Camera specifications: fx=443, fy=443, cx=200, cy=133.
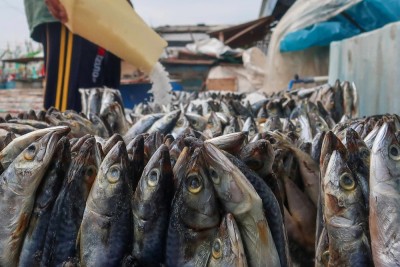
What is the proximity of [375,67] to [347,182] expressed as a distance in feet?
10.6

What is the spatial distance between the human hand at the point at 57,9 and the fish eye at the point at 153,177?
302cm

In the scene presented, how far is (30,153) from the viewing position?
152cm

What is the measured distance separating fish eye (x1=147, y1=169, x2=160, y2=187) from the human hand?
3.02 metres

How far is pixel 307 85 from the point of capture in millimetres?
8578

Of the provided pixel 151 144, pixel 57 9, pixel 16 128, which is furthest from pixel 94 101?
pixel 151 144

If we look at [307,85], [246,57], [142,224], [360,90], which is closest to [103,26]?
[360,90]

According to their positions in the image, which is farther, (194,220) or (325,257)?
(325,257)

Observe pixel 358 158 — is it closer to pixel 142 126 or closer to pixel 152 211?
pixel 152 211

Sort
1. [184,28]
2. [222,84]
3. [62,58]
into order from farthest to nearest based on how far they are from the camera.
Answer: [184,28] → [222,84] → [62,58]

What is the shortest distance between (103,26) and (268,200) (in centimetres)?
314

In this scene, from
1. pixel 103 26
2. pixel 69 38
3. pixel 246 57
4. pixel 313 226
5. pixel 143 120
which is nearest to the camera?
pixel 313 226

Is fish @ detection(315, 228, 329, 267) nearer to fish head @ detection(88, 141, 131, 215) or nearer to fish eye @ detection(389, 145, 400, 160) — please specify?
fish eye @ detection(389, 145, 400, 160)

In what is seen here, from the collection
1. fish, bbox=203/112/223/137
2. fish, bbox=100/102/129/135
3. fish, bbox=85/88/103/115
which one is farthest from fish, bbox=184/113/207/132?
fish, bbox=85/88/103/115

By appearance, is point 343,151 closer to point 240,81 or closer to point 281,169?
point 281,169
